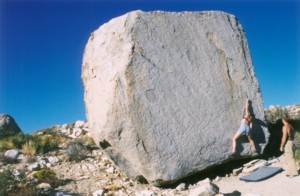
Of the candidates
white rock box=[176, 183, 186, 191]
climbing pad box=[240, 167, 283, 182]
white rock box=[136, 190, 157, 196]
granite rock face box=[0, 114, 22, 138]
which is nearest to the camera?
climbing pad box=[240, 167, 283, 182]

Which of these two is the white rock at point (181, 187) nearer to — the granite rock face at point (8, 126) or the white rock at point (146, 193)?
the white rock at point (146, 193)

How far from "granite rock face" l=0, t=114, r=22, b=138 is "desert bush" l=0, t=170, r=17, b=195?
30.8 ft

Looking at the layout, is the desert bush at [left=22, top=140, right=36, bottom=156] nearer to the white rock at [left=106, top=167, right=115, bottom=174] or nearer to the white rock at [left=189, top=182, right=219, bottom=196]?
the white rock at [left=106, top=167, right=115, bottom=174]

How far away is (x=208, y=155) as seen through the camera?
363 inches

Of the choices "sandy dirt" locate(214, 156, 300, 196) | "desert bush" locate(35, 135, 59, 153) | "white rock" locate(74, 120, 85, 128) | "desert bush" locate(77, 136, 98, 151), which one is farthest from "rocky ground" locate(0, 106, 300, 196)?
"white rock" locate(74, 120, 85, 128)

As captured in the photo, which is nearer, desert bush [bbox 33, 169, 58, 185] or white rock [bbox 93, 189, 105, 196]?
white rock [bbox 93, 189, 105, 196]

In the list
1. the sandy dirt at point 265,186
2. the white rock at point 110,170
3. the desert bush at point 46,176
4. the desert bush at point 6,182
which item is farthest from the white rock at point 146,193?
the desert bush at point 6,182

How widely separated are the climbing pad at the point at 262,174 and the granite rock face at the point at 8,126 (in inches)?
511

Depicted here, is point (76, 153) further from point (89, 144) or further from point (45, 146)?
point (45, 146)

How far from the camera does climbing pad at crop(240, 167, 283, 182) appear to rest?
28.5 feet

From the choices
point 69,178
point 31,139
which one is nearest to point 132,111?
point 69,178

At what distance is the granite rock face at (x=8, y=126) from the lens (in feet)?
61.9

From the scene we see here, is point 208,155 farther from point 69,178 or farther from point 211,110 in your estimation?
point 69,178

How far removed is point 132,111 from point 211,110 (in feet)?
6.51
